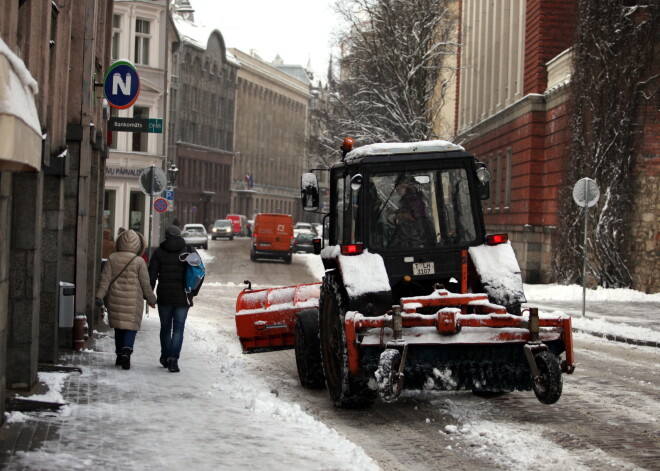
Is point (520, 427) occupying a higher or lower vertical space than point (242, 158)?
lower

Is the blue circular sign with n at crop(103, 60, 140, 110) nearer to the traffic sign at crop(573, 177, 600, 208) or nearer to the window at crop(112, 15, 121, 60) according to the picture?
the traffic sign at crop(573, 177, 600, 208)

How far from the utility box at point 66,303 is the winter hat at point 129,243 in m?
0.88

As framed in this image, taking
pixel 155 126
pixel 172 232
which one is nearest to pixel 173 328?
pixel 172 232

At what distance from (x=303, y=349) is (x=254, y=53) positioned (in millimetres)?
125955

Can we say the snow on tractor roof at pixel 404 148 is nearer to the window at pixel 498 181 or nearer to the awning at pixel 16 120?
the awning at pixel 16 120

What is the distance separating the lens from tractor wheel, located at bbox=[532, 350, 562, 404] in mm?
10305

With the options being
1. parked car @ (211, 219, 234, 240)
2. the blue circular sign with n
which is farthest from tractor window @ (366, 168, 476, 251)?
parked car @ (211, 219, 234, 240)

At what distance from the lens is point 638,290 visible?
106 feet

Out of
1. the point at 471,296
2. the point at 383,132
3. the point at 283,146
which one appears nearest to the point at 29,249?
the point at 471,296

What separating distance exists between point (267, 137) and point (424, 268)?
425ft

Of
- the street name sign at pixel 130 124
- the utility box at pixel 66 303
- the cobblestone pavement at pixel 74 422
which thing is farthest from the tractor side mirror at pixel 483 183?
the street name sign at pixel 130 124

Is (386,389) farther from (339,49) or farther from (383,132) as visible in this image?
(339,49)

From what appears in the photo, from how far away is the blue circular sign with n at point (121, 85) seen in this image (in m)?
18.5

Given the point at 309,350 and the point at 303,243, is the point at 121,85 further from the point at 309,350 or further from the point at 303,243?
the point at 303,243
